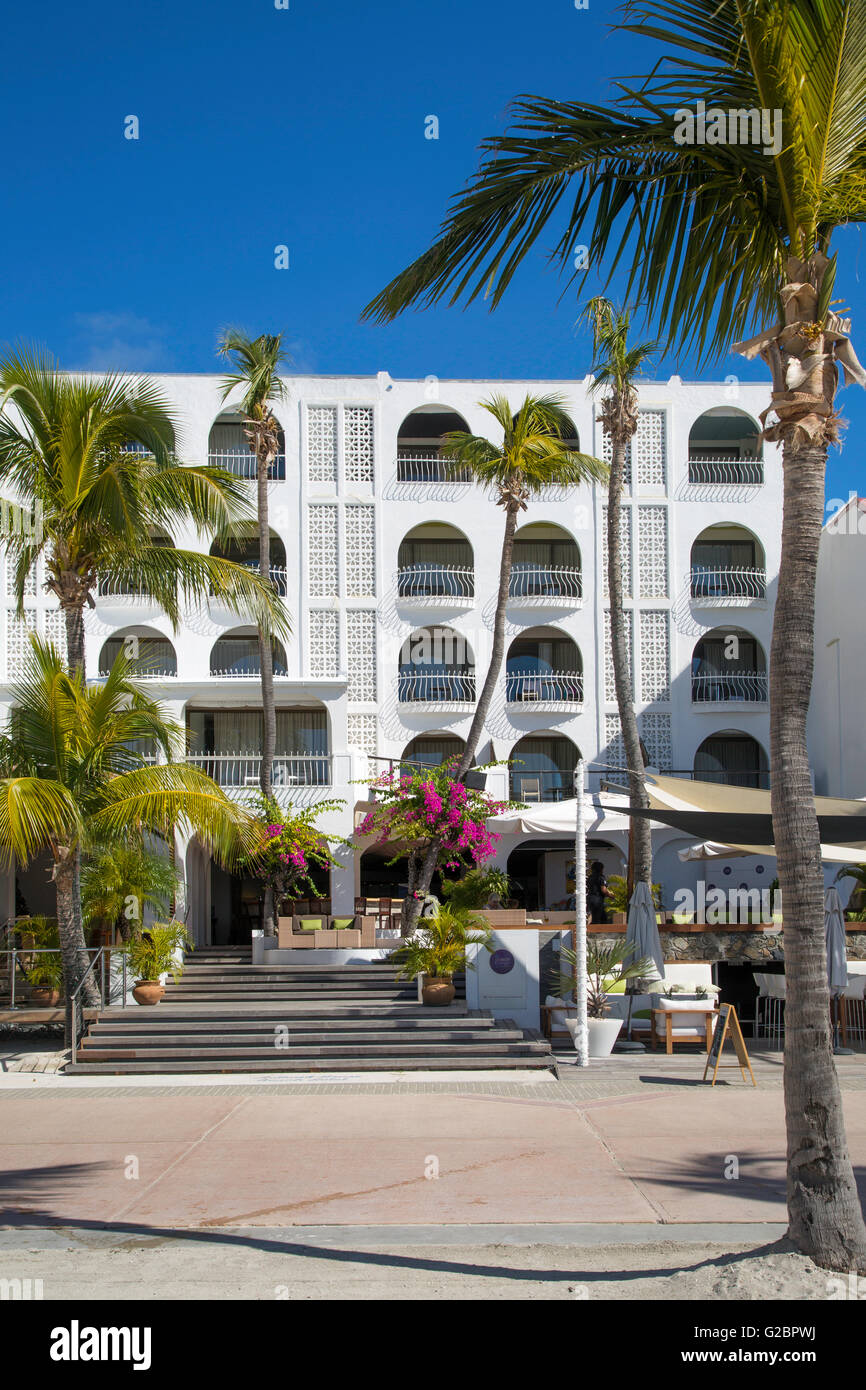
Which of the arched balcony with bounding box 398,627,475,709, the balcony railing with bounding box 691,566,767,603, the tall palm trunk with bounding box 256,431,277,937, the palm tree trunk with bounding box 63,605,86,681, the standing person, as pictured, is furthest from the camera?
the balcony railing with bounding box 691,566,767,603

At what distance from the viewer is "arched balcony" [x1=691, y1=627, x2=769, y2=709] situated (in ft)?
104

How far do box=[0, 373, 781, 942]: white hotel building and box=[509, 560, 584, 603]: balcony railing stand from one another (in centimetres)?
6

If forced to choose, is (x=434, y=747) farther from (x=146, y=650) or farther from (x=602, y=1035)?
(x=602, y=1035)

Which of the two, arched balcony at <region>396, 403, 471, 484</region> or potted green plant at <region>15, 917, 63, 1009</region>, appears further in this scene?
arched balcony at <region>396, 403, 471, 484</region>

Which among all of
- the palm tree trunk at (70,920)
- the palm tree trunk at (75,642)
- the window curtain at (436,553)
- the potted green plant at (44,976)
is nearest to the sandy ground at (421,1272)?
the palm tree trunk at (70,920)

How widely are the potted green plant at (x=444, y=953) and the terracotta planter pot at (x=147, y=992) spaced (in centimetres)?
352

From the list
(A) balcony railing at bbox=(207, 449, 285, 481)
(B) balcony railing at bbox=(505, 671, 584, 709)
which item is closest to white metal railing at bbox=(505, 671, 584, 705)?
(B) balcony railing at bbox=(505, 671, 584, 709)

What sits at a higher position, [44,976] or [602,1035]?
[44,976]

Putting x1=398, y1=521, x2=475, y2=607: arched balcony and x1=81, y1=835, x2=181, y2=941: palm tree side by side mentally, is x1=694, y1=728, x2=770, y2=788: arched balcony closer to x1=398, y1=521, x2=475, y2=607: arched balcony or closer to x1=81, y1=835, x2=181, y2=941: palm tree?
x1=398, y1=521, x2=475, y2=607: arched balcony

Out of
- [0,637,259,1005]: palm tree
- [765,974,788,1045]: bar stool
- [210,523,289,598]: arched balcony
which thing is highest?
[210,523,289,598]: arched balcony

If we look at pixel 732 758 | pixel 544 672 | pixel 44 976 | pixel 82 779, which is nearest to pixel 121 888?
pixel 44 976

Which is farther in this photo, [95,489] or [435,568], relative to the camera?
[435,568]

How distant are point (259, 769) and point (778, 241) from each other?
2205 cm

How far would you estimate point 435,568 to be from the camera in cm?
3169
